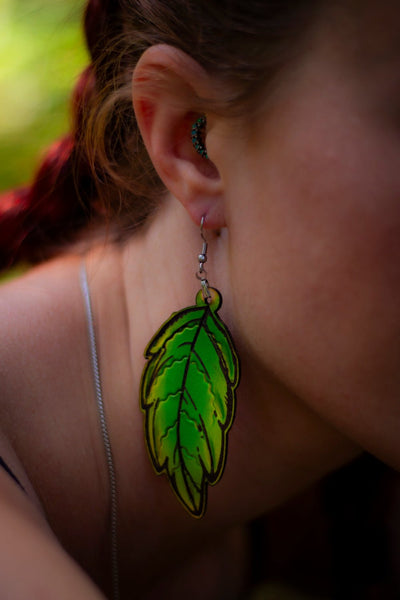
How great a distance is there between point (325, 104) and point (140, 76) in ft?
1.02

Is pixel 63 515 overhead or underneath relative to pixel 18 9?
underneath

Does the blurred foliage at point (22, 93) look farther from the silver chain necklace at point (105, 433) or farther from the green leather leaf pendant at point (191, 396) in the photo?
the green leather leaf pendant at point (191, 396)

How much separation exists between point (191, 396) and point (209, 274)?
21cm

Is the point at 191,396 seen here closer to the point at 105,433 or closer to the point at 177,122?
the point at 105,433

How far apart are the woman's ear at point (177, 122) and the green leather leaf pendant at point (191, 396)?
0.51 feet

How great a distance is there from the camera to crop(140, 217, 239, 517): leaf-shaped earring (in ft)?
3.69

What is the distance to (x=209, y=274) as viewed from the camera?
120cm

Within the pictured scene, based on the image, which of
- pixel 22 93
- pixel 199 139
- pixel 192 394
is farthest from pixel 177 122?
pixel 22 93

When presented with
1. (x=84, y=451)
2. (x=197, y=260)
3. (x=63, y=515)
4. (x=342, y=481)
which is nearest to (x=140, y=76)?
(x=197, y=260)

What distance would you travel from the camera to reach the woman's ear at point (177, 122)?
1078 millimetres

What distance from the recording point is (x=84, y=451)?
4.04 feet

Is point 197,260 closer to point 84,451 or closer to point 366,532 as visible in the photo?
point 84,451

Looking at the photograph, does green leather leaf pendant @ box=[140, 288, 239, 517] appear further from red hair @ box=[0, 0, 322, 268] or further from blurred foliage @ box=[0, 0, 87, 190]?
blurred foliage @ box=[0, 0, 87, 190]

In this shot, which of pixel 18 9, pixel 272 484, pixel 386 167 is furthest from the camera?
pixel 18 9
